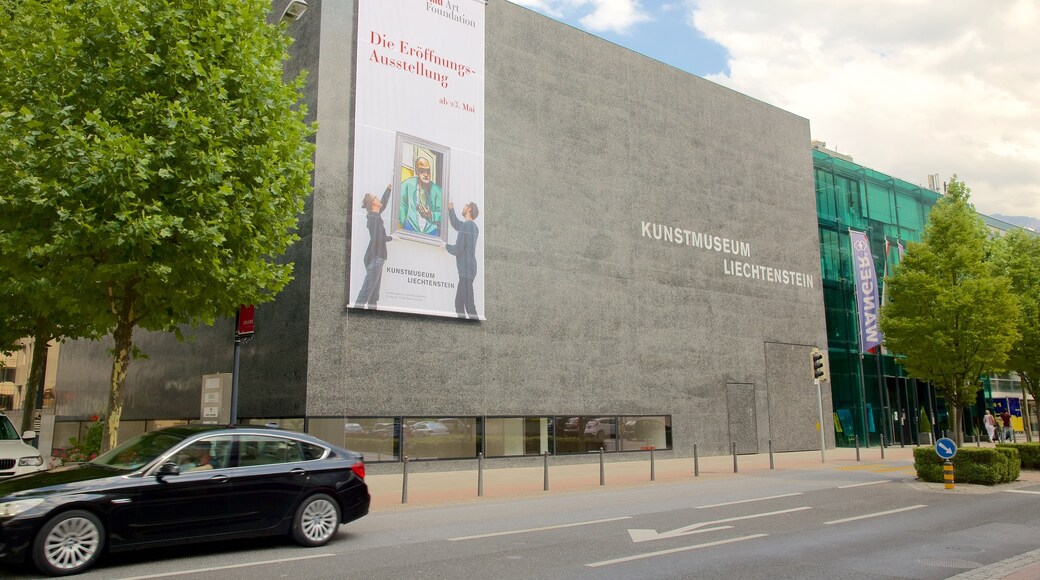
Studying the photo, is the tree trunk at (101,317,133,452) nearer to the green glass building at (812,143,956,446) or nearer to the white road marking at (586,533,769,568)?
the white road marking at (586,533,769,568)

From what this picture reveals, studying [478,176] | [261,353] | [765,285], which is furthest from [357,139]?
[765,285]

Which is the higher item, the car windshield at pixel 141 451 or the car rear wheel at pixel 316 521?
the car windshield at pixel 141 451

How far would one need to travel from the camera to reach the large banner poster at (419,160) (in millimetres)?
20078

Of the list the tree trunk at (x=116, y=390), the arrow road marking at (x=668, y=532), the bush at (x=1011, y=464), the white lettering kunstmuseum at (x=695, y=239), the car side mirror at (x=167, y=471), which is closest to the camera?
the car side mirror at (x=167, y=471)

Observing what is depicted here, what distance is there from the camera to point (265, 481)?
8.97m

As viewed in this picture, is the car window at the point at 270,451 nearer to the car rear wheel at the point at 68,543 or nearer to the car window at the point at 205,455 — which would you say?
the car window at the point at 205,455

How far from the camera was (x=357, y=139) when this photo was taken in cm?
2003

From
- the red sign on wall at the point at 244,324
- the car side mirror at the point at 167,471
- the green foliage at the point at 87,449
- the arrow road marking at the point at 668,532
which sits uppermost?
the red sign on wall at the point at 244,324

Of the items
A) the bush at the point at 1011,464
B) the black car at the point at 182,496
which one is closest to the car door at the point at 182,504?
the black car at the point at 182,496

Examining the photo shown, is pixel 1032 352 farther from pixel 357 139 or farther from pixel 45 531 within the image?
pixel 45 531

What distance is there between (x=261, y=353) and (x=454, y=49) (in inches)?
414

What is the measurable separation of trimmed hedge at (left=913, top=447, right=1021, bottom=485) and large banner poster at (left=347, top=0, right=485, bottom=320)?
39.2 ft

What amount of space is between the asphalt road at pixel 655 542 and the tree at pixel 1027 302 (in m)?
19.9

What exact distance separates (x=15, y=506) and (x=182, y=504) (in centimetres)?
158
